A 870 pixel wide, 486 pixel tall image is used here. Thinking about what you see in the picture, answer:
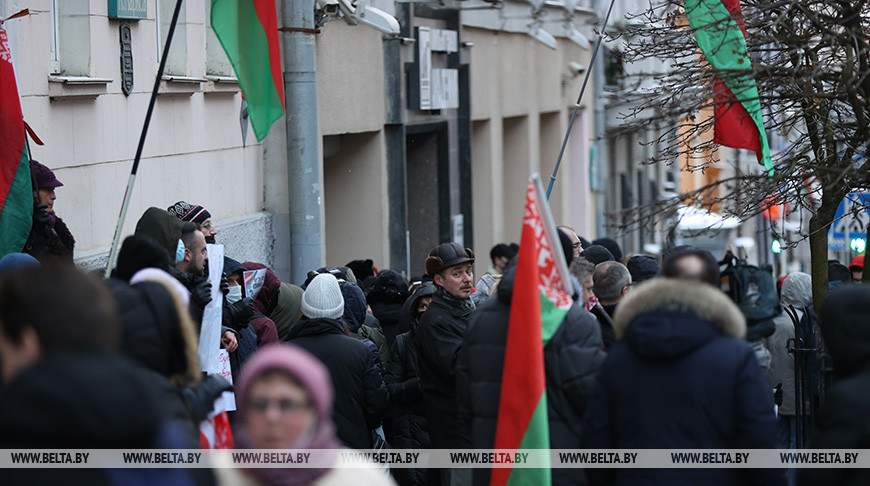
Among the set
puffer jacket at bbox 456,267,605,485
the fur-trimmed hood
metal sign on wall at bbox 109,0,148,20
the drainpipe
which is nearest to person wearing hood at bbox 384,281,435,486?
puffer jacket at bbox 456,267,605,485

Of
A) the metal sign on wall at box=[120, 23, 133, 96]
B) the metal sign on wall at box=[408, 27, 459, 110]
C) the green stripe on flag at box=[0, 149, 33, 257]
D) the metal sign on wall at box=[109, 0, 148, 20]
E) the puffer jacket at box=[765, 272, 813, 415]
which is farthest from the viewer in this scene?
the metal sign on wall at box=[408, 27, 459, 110]

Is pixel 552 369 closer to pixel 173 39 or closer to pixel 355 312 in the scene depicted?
pixel 355 312

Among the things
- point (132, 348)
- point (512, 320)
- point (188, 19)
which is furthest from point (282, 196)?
point (132, 348)

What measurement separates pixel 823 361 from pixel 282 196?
271 inches

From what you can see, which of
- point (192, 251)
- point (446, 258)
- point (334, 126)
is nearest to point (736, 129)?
point (446, 258)

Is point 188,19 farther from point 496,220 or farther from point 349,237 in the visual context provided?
point 496,220

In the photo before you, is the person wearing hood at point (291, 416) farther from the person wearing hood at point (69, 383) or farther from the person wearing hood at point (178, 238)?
the person wearing hood at point (178, 238)

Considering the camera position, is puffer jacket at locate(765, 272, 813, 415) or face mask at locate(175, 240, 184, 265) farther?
puffer jacket at locate(765, 272, 813, 415)

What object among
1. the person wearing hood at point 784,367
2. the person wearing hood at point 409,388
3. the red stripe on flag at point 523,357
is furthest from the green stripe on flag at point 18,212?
the person wearing hood at point 784,367

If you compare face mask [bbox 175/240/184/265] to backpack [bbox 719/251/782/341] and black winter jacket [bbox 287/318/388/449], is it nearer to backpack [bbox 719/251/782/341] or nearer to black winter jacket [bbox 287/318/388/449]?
black winter jacket [bbox 287/318/388/449]

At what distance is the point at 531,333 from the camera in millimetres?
5133

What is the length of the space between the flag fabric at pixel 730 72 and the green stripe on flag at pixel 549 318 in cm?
235

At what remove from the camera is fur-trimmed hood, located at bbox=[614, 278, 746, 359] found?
431 centimetres

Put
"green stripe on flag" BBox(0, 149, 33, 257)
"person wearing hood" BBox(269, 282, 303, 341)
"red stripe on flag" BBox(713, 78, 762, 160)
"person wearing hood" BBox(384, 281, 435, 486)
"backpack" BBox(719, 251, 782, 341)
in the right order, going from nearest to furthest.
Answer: "backpack" BBox(719, 251, 782, 341) → "green stripe on flag" BBox(0, 149, 33, 257) → "person wearing hood" BBox(384, 281, 435, 486) → "red stripe on flag" BBox(713, 78, 762, 160) → "person wearing hood" BBox(269, 282, 303, 341)
